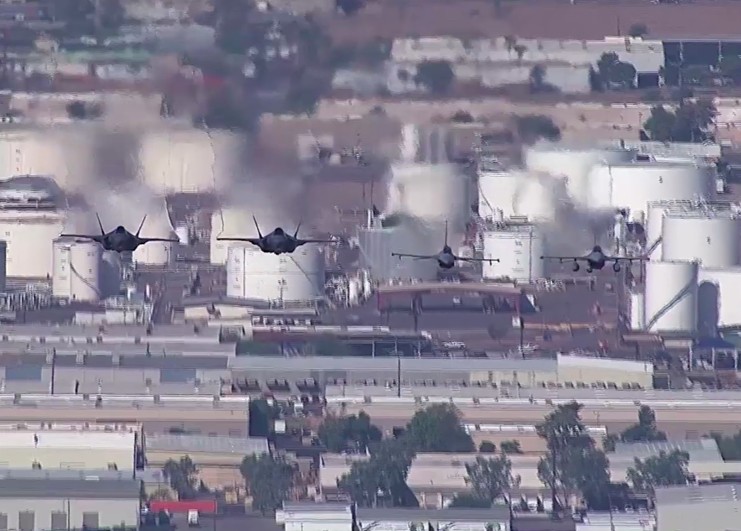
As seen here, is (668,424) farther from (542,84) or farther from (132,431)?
(542,84)

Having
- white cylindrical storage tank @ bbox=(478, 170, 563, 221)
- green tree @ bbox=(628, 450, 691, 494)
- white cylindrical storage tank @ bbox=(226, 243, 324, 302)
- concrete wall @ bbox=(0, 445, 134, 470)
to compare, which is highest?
white cylindrical storage tank @ bbox=(478, 170, 563, 221)

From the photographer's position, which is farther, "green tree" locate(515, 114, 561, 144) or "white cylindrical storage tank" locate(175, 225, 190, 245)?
"green tree" locate(515, 114, 561, 144)

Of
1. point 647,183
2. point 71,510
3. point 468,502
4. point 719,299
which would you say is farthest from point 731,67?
point 71,510

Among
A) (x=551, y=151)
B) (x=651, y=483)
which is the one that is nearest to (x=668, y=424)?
(x=651, y=483)

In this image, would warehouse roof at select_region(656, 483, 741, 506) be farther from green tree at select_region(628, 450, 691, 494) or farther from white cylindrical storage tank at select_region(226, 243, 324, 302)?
white cylindrical storage tank at select_region(226, 243, 324, 302)

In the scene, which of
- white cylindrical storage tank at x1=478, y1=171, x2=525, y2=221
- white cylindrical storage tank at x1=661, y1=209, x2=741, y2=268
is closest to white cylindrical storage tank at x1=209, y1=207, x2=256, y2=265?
white cylindrical storage tank at x1=478, y1=171, x2=525, y2=221

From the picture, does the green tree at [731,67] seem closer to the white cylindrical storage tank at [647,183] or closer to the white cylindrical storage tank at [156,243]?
the white cylindrical storage tank at [647,183]
